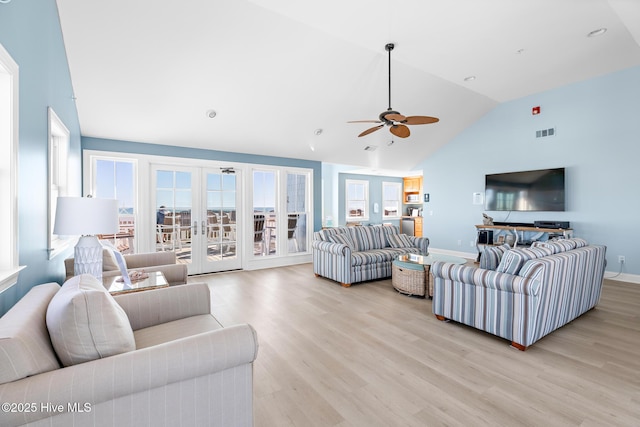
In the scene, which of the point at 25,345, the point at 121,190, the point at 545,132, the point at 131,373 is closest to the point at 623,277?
the point at 545,132

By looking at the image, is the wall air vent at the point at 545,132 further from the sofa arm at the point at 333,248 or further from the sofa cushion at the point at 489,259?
the sofa arm at the point at 333,248

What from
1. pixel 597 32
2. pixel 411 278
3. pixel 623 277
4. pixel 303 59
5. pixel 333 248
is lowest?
pixel 623 277

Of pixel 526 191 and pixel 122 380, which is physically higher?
pixel 526 191

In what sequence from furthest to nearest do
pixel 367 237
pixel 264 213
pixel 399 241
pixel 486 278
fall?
pixel 264 213 < pixel 399 241 < pixel 367 237 < pixel 486 278

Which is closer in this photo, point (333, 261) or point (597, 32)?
point (597, 32)

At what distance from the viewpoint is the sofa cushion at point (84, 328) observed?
121 centimetres

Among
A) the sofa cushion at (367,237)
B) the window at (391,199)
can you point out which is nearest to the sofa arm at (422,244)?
the sofa cushion at (367,237)

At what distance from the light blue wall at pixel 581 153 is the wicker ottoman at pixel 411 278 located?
3.47 m

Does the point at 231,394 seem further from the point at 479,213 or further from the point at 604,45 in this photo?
the point at 479,213

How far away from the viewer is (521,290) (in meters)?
2.60

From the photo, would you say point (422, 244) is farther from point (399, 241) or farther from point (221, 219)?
point (221, 219)

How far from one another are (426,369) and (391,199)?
334 inches

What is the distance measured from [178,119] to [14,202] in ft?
11.1

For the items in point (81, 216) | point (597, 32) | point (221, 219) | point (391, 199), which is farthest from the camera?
point (391, 199)
